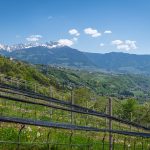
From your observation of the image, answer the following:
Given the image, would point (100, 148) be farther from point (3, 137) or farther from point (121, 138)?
point (121, 138)

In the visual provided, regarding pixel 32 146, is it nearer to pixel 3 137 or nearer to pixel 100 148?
pixel 3 137

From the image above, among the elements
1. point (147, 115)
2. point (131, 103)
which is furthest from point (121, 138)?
point (131, 103)

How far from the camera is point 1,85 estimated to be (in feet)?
18.0

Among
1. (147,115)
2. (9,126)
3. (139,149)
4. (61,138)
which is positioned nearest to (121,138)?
(139,149)

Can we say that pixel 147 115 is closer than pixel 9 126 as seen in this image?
No

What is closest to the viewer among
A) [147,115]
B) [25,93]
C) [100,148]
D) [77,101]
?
[25,93]

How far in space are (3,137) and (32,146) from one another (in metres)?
0.99

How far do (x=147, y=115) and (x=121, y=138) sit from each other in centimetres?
10186

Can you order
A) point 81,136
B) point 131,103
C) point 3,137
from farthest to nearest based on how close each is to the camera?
point 131,103 → point 81,136 → point 3,137

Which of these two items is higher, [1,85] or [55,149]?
[1,85]

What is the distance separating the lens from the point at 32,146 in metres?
14.1

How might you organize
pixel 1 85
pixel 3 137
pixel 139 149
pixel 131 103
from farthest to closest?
pixel 131 103, pixel 139 149, pixel 3 137, pixel 1 85

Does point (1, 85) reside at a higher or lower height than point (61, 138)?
higher

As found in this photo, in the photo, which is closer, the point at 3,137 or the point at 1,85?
the point at 1,85
